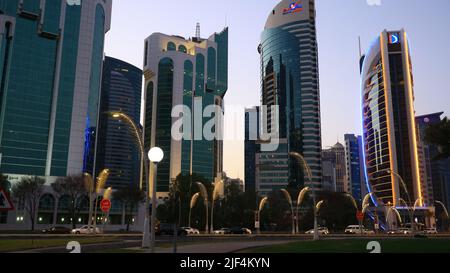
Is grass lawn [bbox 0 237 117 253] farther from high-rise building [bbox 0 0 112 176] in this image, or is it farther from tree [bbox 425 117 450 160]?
high-rise building [bbox 0 0 112 176]

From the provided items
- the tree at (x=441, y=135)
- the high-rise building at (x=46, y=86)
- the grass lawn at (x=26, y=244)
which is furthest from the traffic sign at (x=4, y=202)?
the high-rise building at (x=46, y=86)

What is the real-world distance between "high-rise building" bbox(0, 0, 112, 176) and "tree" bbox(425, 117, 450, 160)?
124m

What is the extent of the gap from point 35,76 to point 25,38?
14173 mm

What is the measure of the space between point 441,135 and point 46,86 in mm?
133158

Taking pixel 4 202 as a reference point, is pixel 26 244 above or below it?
below

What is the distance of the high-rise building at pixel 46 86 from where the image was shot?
442 ft

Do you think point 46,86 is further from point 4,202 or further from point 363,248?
point 4,202

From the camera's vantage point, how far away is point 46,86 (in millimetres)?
140250

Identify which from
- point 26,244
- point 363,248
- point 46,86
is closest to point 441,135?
point 363,248

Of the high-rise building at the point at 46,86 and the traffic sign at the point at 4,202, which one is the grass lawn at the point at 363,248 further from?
the high-rise building at the point at 46,86
